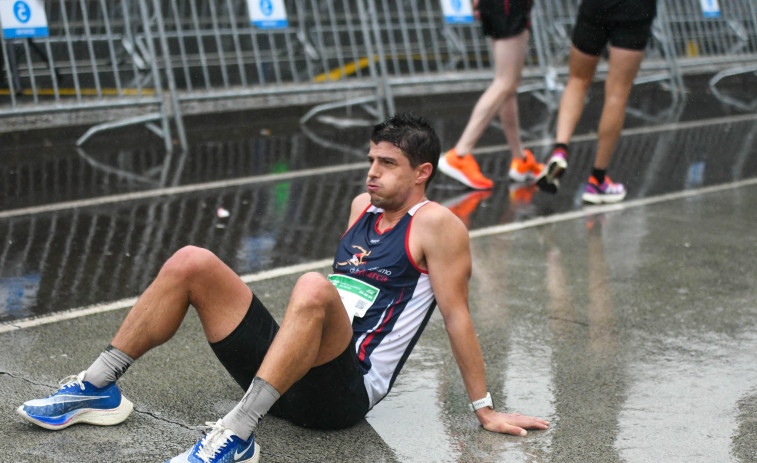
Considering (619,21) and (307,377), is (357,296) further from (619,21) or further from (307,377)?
(619,21)

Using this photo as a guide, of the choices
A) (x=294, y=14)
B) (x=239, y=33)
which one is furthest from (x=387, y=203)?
(x=294, y=14)

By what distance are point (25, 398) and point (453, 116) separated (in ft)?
27.3

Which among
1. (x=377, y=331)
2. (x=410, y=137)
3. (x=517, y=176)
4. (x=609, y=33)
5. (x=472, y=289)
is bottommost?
(x=472, y=289)

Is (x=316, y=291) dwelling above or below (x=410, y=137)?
below

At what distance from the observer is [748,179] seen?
7926mm

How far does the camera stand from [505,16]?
299 inches

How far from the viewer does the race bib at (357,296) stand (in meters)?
3.55

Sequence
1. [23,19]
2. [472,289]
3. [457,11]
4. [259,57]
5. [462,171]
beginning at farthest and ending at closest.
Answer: [457,11], [259,57], [23,19], [462,171], [472,289]

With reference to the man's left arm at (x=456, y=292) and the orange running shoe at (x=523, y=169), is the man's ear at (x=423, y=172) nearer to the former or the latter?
the man's left arm at (x=456, y=292)

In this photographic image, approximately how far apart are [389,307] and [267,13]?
691 centimetres

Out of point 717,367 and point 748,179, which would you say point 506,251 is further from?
point 748,179

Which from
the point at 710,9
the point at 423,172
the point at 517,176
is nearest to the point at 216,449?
the point at 423,172

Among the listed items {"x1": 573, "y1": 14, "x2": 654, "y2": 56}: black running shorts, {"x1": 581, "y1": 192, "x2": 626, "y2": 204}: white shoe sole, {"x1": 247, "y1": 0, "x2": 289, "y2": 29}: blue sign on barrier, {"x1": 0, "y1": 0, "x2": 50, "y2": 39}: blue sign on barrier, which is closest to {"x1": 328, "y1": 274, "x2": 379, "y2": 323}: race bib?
{"x1": 581, "y1": 192, "x2": 626, "y2": 204}: white shoe sole

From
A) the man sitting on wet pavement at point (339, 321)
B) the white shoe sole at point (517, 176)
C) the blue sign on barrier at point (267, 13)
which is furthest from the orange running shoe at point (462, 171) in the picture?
the man sitting on wet pavement at point (339, 321)
